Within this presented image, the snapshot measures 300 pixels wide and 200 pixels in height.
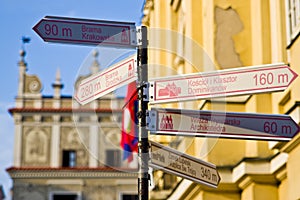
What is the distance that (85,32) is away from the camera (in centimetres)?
690

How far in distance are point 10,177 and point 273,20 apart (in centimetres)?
3401

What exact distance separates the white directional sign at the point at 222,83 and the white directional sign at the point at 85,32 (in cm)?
48

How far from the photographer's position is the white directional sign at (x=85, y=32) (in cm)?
685

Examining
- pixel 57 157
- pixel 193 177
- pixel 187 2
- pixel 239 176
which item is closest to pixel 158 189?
pixel 187 2

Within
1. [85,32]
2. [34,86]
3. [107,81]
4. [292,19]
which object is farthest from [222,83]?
[34,86]

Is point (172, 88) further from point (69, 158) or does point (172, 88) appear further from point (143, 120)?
point (69, 158)

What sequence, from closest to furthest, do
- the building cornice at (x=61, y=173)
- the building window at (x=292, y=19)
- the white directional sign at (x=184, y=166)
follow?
the white directional sign at (x=184, y=166), the building window at (x=292, y=19), the building cornice at (x=61, y=173)

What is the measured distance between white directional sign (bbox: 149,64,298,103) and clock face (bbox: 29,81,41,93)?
39.3m

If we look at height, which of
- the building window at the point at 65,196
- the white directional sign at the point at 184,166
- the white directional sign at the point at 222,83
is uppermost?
the building window at the point at 65,196

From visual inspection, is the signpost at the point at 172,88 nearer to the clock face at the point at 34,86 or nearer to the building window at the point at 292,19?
the building window at the point at 292,19

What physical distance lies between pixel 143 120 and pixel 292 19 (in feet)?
18.9

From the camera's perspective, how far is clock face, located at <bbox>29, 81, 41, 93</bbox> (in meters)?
45.8

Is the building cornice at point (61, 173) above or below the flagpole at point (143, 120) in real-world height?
above

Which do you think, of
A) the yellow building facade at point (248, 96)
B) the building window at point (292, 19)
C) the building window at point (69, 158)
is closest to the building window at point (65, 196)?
the building window at point (69, 158)
